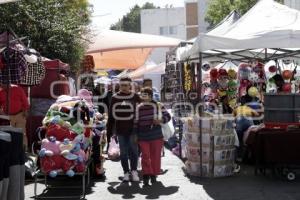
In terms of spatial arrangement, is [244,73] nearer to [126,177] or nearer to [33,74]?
[126,177]

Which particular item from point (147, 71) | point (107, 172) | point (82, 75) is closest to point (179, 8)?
point (147, 71)

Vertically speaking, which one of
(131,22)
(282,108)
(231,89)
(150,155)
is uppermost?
(131,22)

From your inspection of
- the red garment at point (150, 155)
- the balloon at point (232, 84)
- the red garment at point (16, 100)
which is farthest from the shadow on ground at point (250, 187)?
the balloon at point (232, 84)

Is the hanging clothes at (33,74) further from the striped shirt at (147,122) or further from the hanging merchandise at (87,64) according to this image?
the hanging merchandise at (87,64)

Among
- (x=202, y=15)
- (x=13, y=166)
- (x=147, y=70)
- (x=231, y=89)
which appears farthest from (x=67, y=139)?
(x=202, y=15)

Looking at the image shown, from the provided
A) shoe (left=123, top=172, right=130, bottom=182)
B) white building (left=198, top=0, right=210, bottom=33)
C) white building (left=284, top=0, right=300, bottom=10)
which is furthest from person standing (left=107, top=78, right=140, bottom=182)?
white building (left=198, top=0, right=210, bottom=33)

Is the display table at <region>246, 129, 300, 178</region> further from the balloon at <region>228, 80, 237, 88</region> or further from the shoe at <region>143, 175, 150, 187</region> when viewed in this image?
the balloon at <region>228, 80, 237, 88</region>

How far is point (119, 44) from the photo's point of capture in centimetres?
2267

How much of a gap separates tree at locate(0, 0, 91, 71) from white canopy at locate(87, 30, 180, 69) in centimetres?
A: 435

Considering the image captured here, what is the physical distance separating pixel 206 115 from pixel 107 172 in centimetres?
212

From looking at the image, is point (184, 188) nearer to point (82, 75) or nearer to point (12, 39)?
point (12, 39)

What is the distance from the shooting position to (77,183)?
862 centimetres

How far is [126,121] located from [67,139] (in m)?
1.23

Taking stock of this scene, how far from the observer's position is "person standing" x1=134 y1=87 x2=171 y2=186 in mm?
8430
